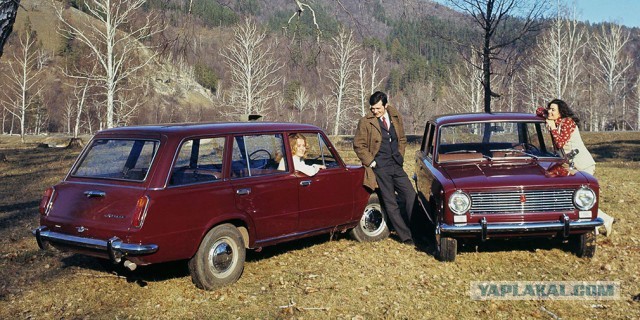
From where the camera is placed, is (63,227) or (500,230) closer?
(63,227)

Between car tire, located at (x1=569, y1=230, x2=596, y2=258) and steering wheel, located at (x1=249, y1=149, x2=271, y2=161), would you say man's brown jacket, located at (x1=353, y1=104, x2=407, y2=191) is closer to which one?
steering wheel, located at (x1=249, y1=149, x2=271, y2=161)

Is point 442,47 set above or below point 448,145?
above

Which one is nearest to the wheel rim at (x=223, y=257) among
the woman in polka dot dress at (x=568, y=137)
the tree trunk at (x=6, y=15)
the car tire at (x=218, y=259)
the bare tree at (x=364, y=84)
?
the car tire at (x=218, y=259)

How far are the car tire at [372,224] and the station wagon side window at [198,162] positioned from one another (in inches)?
100

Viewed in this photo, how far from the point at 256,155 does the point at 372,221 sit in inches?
88.3

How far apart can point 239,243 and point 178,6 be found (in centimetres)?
435

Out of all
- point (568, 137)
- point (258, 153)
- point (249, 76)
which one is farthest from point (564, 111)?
point (249, 76)

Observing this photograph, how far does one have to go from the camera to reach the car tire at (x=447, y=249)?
6855 millimetres

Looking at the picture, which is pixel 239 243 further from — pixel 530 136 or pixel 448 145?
pixel 530 136

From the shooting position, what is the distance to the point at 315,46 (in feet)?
32.0

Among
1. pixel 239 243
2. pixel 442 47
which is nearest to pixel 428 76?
pixel 442 47

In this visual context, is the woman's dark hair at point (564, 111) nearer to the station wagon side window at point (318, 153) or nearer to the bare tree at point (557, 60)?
the station wagon side window at point (318, 153)

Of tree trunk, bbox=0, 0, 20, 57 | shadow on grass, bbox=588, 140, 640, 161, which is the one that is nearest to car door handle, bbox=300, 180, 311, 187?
tree trunk, bbox=0, 0, 20, 57

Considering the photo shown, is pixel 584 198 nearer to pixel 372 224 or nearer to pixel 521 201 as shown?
pixel 521 201
